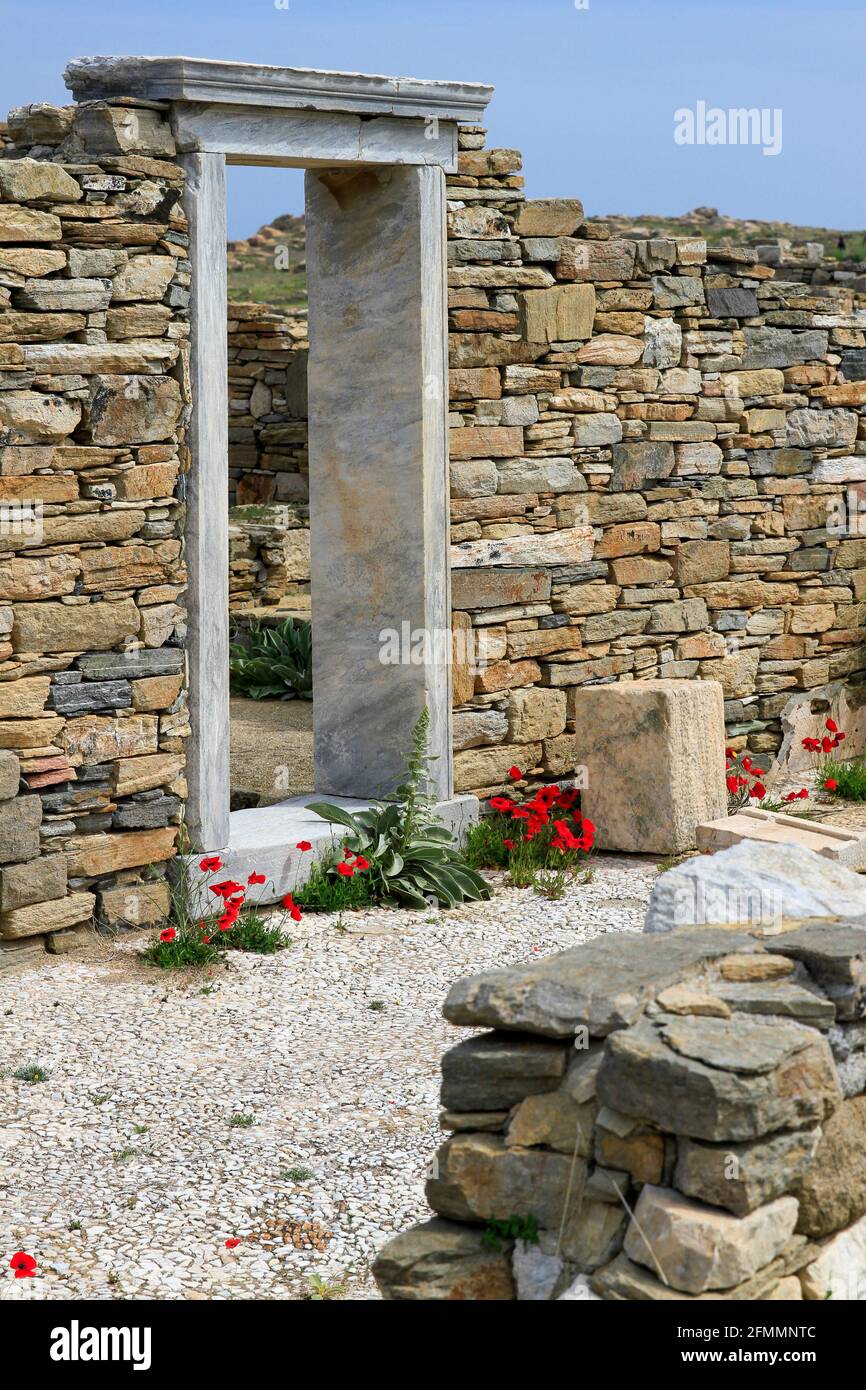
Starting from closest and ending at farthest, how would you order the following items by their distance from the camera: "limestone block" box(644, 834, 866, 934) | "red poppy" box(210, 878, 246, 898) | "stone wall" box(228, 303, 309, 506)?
1. "limestone block" box(644, 834, 866, 934)
2. "red poppy" box(210, 878, 246, 898)
3. "stone wall" box(228, 303, 309, 506)

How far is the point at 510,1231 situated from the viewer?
303 centimetres

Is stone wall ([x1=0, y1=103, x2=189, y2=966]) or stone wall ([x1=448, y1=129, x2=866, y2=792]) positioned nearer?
stone wall ([x1=0, y1=103, x2=189, y2=966])

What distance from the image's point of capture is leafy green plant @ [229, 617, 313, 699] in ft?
32.7

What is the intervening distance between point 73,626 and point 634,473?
9.72 ft

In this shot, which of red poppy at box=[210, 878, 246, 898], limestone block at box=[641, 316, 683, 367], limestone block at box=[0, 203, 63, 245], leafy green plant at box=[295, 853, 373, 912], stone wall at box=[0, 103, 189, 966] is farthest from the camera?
limestone block at box=[641, 316, 683, 367]

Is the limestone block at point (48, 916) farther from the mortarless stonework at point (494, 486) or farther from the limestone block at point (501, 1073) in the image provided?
the limestone block at point (501, 1073)

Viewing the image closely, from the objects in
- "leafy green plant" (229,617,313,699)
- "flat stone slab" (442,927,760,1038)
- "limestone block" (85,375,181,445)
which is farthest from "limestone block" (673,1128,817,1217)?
"leafy green plant" (229,617,313,699)

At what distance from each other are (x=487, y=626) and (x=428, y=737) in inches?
23.0

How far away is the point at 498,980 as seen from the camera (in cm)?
320

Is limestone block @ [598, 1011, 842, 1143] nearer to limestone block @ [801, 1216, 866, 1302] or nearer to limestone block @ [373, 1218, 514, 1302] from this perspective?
limestone block @ [801, 1216, 866, 1302]

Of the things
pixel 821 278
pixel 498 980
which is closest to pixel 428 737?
pixel 498 980

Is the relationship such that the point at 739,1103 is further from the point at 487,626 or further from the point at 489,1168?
the point at 487,626

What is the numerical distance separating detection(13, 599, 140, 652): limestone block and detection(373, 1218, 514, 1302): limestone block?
2991 millimetres

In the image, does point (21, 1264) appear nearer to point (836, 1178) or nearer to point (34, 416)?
point (836, 1178)
